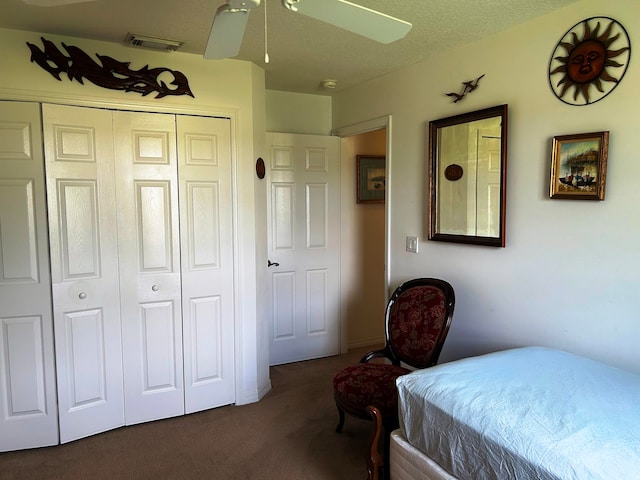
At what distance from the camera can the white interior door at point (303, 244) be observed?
378 centimetres

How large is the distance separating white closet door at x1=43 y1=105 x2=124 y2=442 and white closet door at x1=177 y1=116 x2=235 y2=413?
0.43m

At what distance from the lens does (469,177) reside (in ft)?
8.70

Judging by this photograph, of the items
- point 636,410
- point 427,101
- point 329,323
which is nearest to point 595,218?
point 636,410

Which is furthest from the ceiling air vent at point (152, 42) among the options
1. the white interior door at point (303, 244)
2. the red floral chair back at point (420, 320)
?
the red floral chair back at point (420, 320)

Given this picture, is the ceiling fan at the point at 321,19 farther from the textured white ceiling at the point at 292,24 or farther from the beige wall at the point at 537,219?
the beige wall at the point at 537,219

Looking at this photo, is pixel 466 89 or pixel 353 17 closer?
pixel 353 17

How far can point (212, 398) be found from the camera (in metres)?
3.07

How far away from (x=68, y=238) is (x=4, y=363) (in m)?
0.78

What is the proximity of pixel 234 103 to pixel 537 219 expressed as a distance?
1999 mm

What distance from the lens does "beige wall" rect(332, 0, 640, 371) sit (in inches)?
76.3

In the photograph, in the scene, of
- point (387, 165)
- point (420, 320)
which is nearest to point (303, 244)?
point (387, 165)

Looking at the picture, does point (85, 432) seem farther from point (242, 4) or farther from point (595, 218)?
point (595, 218)

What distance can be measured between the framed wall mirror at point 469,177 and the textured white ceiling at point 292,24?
18.0 inches

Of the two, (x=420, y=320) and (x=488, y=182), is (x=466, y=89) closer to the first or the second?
(x=488, y=182)
